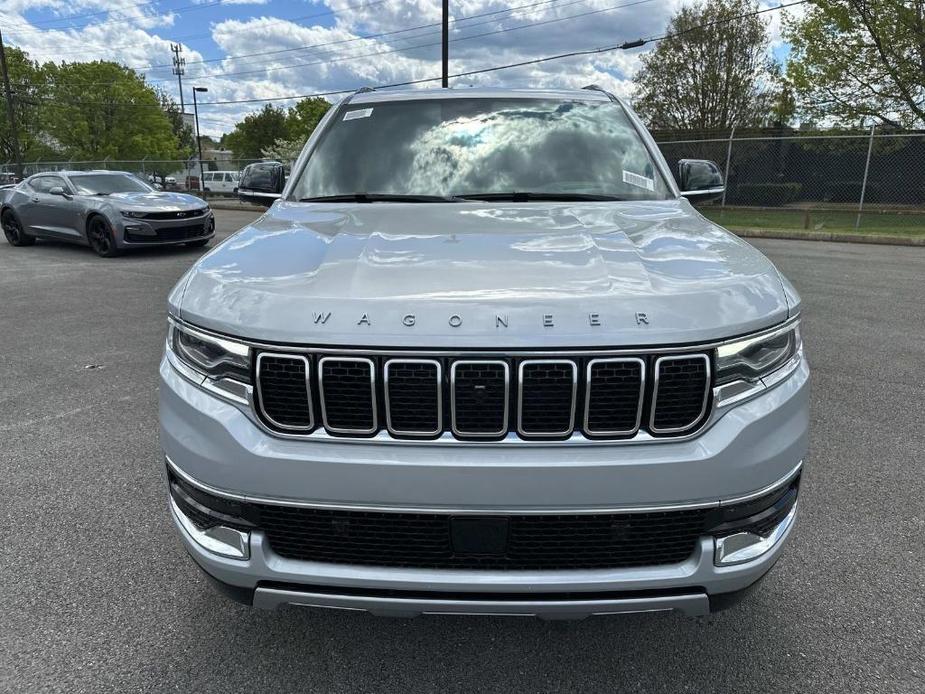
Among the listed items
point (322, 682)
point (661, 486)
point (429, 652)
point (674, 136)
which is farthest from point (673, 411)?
point (674, 136)

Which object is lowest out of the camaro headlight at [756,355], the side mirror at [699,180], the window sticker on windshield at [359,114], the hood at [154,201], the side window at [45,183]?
the hood at [154,201]

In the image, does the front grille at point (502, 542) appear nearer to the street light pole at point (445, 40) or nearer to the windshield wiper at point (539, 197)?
the windshield wiper at point (539, 197)

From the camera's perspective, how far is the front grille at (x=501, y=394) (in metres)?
1.72

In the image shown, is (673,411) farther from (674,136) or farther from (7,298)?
(674,136)

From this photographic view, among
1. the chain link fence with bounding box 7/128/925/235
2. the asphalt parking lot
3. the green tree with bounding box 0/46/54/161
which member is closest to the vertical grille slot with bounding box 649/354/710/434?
the asphalt parking lot

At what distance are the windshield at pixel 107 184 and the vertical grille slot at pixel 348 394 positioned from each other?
1210 cm

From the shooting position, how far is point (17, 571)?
2676mm

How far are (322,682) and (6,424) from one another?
3348mm

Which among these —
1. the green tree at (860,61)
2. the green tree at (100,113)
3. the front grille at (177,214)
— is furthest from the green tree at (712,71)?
the green tree at (100,113)

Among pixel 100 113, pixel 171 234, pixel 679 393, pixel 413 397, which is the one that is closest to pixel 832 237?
pixel 171 234

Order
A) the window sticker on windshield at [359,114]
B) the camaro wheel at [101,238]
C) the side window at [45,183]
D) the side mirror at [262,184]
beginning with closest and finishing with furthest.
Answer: the window sticker on windshield at [359,114] → the side mirror at [262,184] → the camaro wheel at [101,238] → the side window at [45,183]

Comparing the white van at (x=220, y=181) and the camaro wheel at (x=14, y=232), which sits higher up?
the white van at (x=220, y=181)

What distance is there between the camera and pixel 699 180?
369cm

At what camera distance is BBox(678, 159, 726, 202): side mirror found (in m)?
3.65
